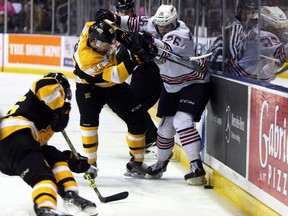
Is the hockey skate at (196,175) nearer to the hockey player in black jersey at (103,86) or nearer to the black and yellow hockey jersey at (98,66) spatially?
the hockey player in black jersey at (103,86)

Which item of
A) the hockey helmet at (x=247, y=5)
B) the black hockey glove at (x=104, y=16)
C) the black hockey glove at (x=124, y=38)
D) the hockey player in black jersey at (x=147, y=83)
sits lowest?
the hockey player in black jersey at (x=147, y=83)

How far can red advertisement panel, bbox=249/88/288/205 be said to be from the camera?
13.5ft

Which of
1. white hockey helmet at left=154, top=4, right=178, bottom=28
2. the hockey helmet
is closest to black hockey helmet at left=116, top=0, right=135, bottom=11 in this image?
white hockey helmet at left=154, top=4, right=178, bottom=28

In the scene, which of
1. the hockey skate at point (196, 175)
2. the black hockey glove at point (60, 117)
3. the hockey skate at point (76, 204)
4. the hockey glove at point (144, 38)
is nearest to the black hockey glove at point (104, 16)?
the hockey glove at point (144, 38)

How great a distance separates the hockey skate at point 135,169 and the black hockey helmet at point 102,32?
1015mm

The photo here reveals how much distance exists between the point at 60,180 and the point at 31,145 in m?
0.28

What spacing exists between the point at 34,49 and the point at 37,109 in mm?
10932

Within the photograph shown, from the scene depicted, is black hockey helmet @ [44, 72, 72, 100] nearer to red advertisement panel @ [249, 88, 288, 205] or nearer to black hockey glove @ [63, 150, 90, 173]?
Result: black hockey glove @ [63, 150, 90, 173]

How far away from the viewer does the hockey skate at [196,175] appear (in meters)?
5.54

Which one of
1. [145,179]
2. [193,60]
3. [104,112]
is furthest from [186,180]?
[104,112]

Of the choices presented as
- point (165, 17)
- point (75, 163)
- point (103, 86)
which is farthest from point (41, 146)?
point (165, 17)

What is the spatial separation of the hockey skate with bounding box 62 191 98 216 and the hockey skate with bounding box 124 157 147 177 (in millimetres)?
Answer: 1475

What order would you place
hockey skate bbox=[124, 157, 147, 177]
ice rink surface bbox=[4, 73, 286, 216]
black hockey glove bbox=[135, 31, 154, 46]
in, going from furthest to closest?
1. hockey skate bbox=[124, 157, 147, 177]
2. black hockey glove bbox=[135, 31, 154, 46]
3. ice rink surface bbox=[4, 73, 286, 216]

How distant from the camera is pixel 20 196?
17.0 ft
